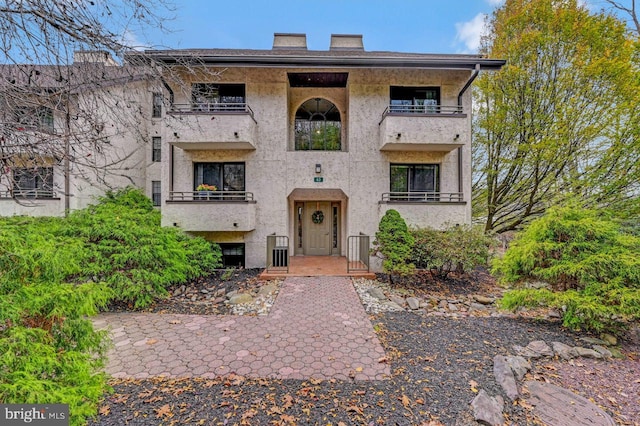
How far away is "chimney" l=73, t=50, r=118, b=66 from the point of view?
326 centimetres

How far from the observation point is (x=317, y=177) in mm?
10320

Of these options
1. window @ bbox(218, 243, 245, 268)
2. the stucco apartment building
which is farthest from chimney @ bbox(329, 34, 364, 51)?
window @ bbox(218, 243, 245, 268)

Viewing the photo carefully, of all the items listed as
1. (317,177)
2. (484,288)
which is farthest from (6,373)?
(484,288)

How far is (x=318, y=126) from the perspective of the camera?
1135 cm

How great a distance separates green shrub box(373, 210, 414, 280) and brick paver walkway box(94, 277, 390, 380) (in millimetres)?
2071

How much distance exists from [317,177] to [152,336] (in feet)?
23.8

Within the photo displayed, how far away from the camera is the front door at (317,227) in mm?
11914

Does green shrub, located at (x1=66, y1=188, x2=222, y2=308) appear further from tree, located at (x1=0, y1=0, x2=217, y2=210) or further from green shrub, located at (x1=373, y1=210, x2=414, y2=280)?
green shrub, located at (x1=373, y1=210, x2=414, y2=280)

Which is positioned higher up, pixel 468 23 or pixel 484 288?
pixel 468 23

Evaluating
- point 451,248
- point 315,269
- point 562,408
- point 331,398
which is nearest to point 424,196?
point 451,248

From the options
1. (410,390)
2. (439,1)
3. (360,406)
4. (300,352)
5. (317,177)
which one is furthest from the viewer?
(439,1)

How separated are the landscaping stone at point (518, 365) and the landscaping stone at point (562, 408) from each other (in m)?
0.18

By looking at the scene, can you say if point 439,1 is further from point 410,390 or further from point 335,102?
point 410,390

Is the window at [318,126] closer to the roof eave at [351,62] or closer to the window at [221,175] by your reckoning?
the roof eave at [351,62]
